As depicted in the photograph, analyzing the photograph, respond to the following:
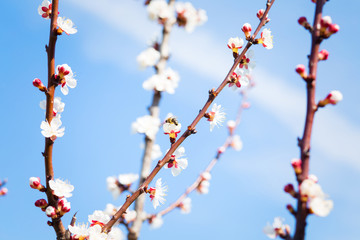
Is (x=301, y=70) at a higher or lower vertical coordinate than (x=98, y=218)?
higher

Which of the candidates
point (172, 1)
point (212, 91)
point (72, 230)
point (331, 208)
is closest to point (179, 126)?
point (212, 91)

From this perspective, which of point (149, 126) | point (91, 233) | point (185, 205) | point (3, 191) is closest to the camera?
point (91, 233)

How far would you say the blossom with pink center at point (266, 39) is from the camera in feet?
6.77

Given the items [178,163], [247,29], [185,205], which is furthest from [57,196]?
[185,205]

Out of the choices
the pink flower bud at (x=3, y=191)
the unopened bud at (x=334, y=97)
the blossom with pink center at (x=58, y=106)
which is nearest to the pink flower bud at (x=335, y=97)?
the unopened bud at (x=334, y=97)

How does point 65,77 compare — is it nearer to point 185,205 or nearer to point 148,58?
point 148,58

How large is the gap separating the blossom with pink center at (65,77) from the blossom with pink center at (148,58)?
8.73 feet

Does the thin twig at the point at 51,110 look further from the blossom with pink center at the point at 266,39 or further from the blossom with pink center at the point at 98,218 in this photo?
the blossom with pink center at the point at 266,39

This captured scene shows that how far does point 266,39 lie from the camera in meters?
2.07

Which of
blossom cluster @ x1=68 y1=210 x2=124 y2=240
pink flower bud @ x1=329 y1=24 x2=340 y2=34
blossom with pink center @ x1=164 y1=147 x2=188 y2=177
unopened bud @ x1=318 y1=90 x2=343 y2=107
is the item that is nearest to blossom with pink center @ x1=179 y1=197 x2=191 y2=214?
blossom with pink center @ x1=164 y1=147 x2=188 y2=177

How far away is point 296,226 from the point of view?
1.02 meters

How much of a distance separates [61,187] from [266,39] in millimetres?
1530

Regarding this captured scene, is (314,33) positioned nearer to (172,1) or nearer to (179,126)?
(179,126)

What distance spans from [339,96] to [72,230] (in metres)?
1.43
